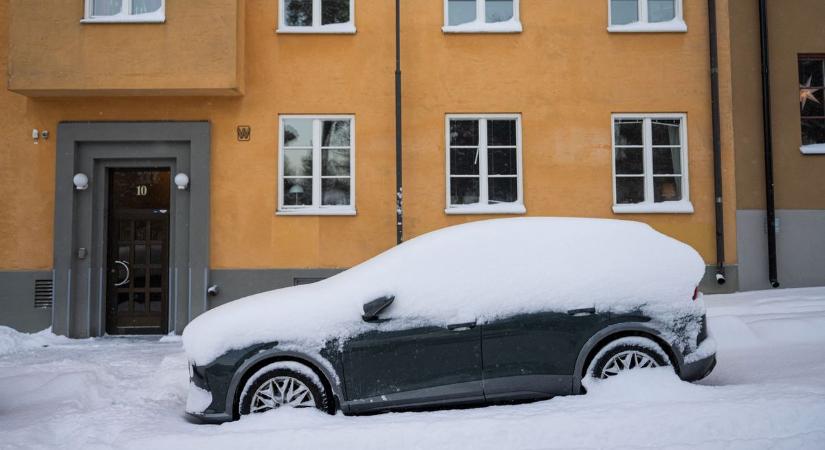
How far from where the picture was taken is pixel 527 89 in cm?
1125

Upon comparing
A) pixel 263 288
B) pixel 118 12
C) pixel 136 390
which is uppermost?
pixel 118 12

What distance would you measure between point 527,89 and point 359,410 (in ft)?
25.6

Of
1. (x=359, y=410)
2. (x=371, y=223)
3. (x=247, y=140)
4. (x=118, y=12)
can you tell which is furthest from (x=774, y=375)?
(x=118, y=12)

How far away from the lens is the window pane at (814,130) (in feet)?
38.9

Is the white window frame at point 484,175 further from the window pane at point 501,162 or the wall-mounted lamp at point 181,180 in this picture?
the wall-mounted lamp at point 181,180

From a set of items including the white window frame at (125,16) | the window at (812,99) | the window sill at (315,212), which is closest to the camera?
the white window frame at (125,16)

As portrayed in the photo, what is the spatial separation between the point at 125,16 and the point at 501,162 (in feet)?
22.9

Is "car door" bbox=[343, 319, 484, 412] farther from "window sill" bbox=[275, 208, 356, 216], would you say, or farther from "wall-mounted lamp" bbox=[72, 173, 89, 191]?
"wall-mounted lamp" bbox=[72, 173, 89, 191]

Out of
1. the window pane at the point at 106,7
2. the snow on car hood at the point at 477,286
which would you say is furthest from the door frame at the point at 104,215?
the snow on car hood at the point at 477,286

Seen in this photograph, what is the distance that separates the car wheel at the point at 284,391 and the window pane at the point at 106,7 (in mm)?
8584

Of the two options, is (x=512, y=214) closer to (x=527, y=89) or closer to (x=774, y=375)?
(x=527, y=89)

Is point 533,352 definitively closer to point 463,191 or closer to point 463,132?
point 463,191

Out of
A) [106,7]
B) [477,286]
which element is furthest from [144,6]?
[477,286]

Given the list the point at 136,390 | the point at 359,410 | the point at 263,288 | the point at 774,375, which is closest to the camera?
the point at 359,410
